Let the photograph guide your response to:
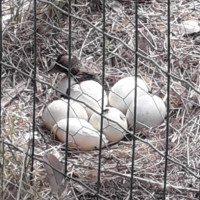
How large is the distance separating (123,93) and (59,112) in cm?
24

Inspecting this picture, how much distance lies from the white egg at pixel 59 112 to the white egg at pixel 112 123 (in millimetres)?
45

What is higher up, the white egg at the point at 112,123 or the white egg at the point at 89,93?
the white egg at the point at 89,93

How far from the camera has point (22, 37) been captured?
3191 millimetres

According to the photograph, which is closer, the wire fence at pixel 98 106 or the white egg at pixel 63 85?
the wire fence at pixel 98 106

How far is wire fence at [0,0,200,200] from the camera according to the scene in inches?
89.4

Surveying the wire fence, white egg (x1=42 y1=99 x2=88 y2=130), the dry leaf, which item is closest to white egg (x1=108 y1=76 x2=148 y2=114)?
the wire fence

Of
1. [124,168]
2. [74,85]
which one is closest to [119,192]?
[124,168]

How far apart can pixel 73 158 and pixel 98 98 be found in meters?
0.27

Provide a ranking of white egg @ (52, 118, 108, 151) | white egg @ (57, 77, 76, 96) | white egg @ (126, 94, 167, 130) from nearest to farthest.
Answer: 1. white egg @ (52, 118, 108, 151)
2. white egg @ (126, 94, 167, 130)
3. white egg @ (57, 77, 76, 96)

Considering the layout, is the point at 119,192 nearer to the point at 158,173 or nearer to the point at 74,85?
the point at 158,173

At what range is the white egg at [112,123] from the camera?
8.62 ft

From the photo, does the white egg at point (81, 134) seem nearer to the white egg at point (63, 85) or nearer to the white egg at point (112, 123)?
the white egg at point (112, 123)

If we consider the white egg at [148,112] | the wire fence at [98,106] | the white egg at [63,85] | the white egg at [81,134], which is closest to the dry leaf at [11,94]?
the wire fence at [98,106]

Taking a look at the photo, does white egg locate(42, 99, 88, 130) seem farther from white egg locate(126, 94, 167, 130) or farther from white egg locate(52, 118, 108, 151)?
white egg locate(126, 94, 167, 130)
